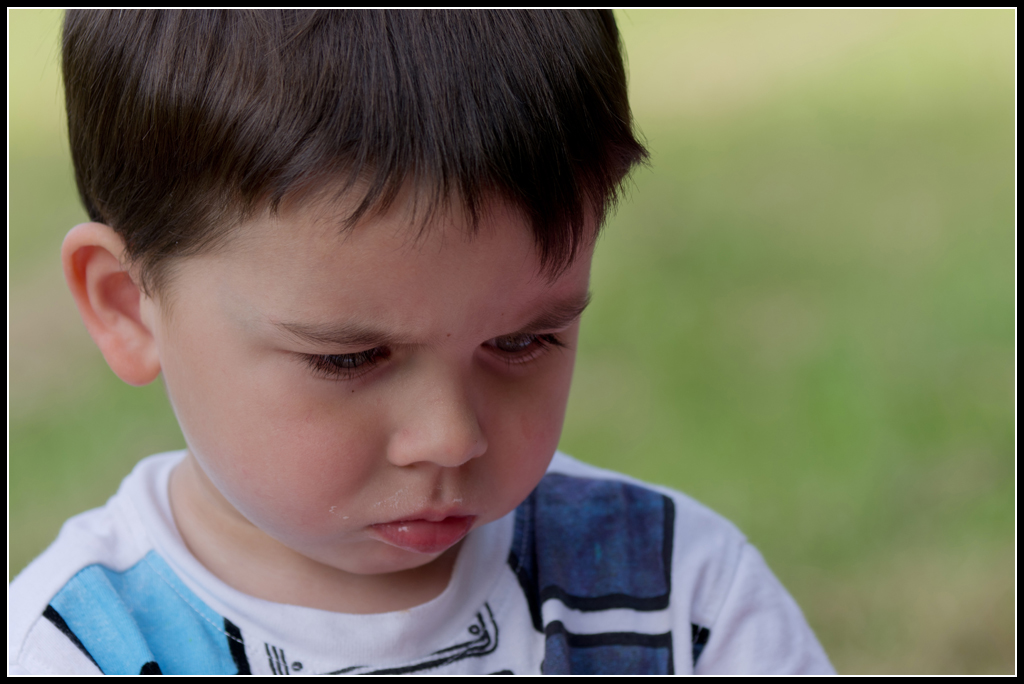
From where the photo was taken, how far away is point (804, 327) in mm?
2205

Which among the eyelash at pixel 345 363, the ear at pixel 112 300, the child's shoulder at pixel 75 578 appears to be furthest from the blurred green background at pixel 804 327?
the eyelash at pixel 345 363

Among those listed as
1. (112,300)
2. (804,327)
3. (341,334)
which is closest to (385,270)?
(341,334)

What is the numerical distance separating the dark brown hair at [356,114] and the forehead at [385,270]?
14mm

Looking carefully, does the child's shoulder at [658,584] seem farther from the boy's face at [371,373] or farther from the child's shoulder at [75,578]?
the child's shoulder at [75,578]

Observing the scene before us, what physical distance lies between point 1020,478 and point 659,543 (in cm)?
101

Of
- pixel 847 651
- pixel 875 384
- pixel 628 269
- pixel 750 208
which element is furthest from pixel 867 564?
pixel 750 208

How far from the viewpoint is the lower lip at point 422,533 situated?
783 mm

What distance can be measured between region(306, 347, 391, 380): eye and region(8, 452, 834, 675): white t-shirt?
28 cm

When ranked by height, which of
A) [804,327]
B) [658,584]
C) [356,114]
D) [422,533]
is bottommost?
[658,584]

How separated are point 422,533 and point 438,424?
127 mm

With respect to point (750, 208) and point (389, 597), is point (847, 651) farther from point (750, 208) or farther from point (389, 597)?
point (750, 208)

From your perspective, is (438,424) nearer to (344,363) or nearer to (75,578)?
(344,363)

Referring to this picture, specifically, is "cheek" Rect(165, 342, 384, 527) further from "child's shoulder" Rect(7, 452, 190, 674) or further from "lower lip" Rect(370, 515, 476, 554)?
"child's shoulder" Rect(7, 452, 190, 674)

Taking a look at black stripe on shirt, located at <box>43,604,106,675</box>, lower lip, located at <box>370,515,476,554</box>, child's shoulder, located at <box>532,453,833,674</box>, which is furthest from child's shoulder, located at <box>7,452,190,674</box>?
child's shoulder, located at <box>532,453,833,674</box>
